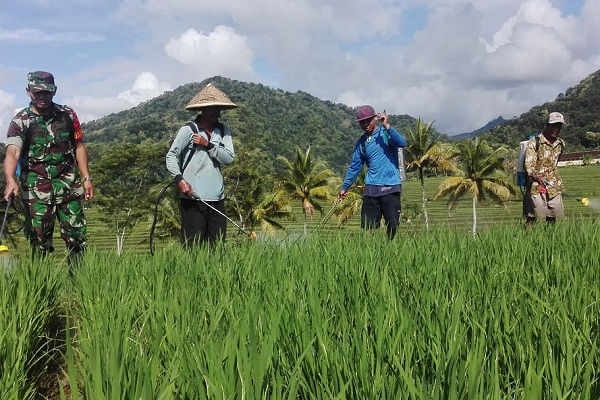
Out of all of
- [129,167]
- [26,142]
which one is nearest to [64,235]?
[26,142]

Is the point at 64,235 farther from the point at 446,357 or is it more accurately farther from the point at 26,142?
the point at 446,357

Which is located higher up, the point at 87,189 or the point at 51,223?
the point at 87,189

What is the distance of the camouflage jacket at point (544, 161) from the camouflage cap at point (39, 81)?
413 centimetres

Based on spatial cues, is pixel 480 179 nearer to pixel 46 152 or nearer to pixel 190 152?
pixel 190 152

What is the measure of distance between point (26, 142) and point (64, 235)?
0.70 m

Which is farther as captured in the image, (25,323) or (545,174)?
(545,174)

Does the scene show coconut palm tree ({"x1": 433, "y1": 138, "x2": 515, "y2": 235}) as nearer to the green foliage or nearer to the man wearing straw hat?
the green foliage

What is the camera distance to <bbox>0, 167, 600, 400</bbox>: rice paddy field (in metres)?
1.11

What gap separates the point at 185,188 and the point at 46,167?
972 millimetres

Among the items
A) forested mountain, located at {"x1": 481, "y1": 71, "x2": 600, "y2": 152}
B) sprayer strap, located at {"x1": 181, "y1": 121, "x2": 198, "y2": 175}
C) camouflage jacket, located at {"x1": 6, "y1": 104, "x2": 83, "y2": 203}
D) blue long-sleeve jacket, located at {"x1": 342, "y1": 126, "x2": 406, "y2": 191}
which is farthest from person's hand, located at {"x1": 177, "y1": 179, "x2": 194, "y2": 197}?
forested mountain, located at {"x1": 481, "y1": 71, "x2": 600, "y2": 152}

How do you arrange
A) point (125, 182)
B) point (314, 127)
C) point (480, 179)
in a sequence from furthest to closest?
point (314, 127) → point (125, 182) → point (480, 179)

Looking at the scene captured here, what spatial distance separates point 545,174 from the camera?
5109mm

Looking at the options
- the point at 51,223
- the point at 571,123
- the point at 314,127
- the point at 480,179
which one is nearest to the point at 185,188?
the point at 51,223

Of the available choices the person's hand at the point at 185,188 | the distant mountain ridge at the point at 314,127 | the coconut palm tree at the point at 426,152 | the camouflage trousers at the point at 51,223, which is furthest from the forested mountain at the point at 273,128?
the camouflage trousers at the point at 51,223
